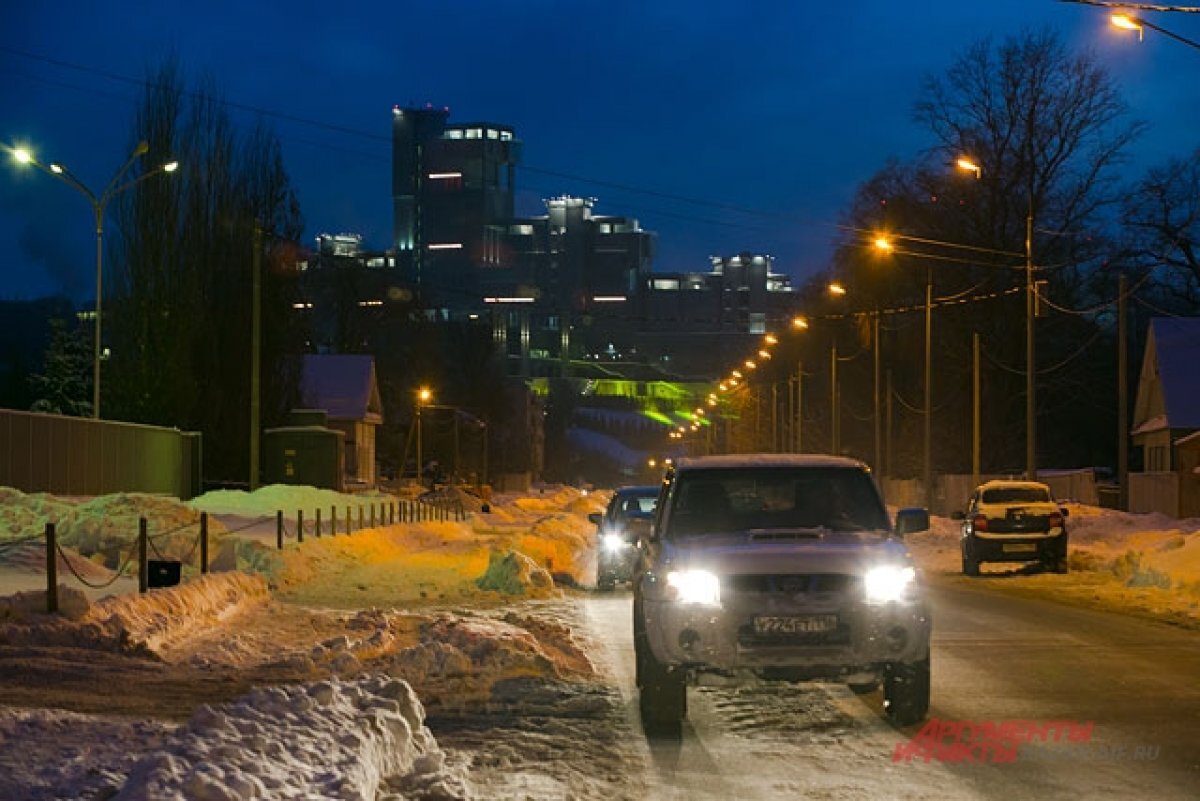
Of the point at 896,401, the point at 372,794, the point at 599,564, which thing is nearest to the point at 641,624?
the point at 372,794

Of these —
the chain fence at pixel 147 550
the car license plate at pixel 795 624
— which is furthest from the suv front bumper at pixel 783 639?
the chain fence at pixel 147 550

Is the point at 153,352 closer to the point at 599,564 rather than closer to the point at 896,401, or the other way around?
the point at 599,564

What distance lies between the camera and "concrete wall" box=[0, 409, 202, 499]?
39.6m

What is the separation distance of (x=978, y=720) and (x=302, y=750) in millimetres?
5523

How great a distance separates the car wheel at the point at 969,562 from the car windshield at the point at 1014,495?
0.96 m

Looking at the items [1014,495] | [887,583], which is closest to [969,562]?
[1014,495]

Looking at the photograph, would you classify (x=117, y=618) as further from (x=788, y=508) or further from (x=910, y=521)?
(x=910, y=521)

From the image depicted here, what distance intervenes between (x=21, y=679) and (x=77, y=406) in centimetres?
7306

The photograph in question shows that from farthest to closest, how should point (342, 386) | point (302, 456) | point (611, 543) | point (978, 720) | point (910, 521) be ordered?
point (342, 386) < point (302, 456) < point (611, 543) < point (910, 521) < point (978, 720)

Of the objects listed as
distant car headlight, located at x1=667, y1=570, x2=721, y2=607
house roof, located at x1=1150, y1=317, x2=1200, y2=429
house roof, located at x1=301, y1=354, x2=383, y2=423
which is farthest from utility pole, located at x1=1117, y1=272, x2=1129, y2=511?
house roof, located at x1=301, y1=354, x2=383, y2=423

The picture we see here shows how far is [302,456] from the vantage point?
62.6m

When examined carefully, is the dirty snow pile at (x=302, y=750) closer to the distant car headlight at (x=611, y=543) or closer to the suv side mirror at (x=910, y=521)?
the suv side mirror at (x=910, y=521)

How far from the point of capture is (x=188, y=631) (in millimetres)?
18062

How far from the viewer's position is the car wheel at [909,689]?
37.9 ft
